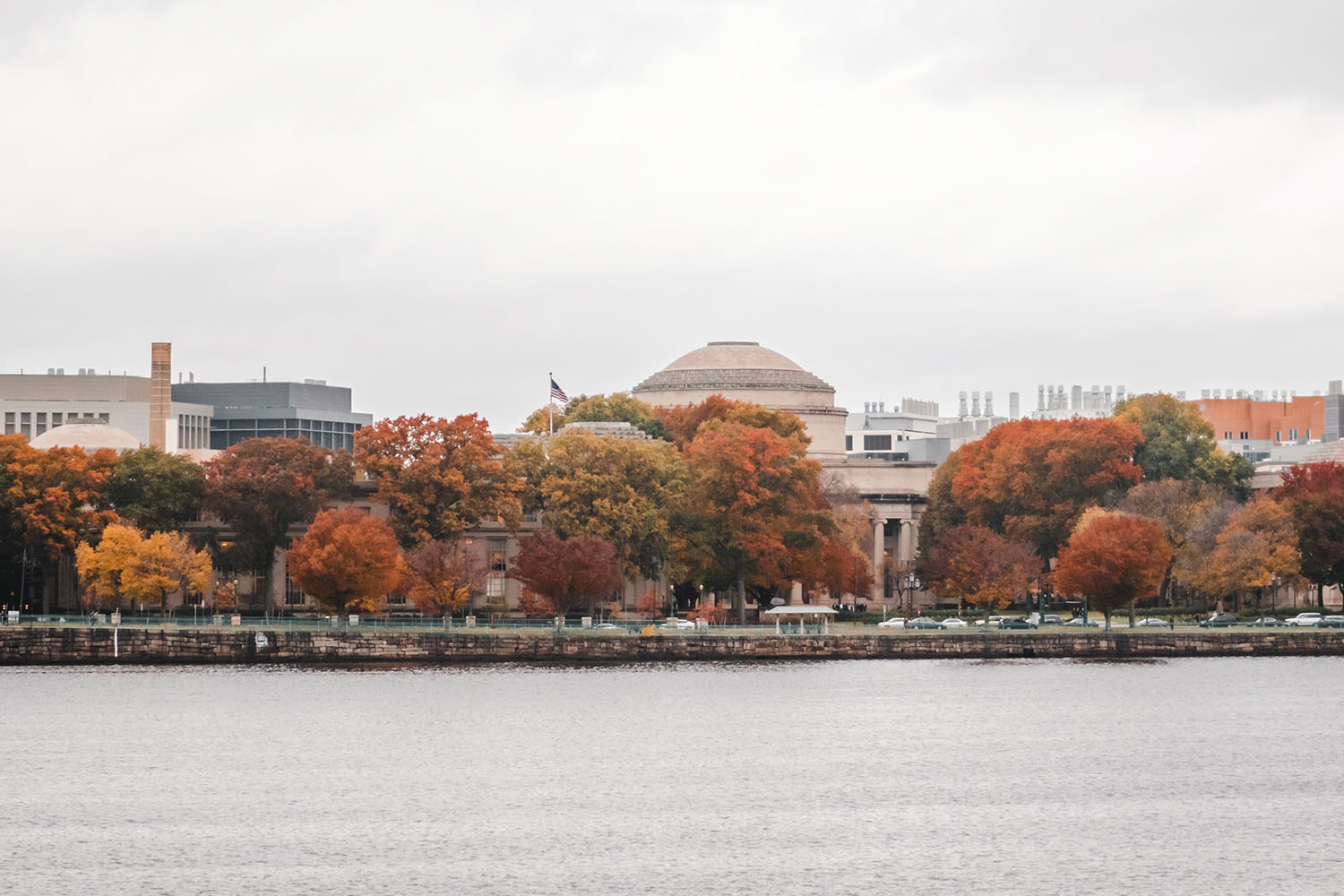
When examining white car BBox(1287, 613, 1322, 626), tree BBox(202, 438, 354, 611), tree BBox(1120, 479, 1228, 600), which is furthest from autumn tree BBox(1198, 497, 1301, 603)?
tree BBox(202, 438, 354, 611)

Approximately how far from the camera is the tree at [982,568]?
4894 inches

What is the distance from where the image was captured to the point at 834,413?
6890 inches

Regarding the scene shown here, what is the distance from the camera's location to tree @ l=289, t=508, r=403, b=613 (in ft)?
371

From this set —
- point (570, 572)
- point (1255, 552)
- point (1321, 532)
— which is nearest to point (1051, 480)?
point (1255, 552)

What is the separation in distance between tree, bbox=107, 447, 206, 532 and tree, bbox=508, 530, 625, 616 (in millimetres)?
20686

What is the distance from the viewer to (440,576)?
377 ft

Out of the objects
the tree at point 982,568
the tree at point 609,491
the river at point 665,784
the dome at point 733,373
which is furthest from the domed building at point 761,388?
the river at point 665,784

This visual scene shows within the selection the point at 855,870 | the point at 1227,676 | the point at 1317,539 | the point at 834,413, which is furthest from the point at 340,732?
the point at 834,413

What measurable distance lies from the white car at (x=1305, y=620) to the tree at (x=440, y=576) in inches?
1551

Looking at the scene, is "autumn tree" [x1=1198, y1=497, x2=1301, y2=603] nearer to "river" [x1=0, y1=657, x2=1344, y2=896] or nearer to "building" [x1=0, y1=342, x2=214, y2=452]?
"river" [x1=0, y1=657, x2=1344, y2=896]

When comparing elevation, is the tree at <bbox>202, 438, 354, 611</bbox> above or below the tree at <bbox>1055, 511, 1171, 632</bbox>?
above

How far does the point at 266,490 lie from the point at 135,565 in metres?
8.46

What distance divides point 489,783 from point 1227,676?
142 ft

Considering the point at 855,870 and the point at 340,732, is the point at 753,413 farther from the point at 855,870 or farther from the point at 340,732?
the point at 855,870
